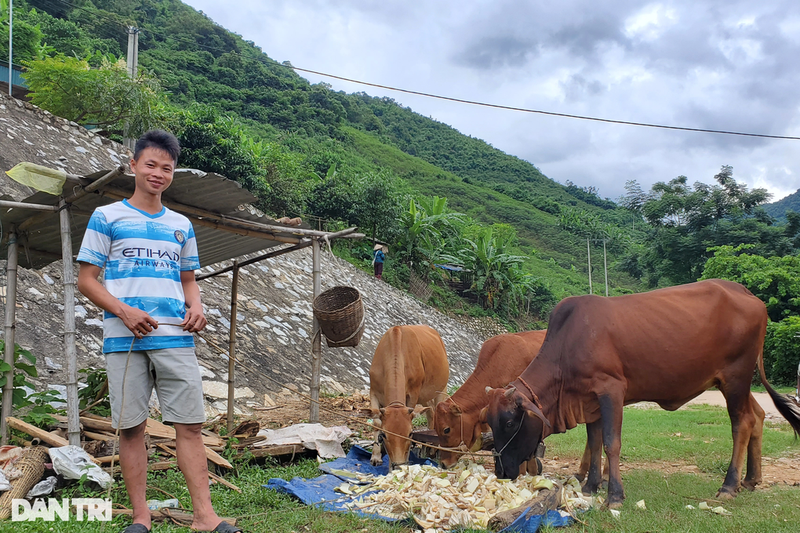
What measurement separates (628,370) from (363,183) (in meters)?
16.9

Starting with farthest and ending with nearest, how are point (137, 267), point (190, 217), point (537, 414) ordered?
1. point (190, 217)
2. point (537, 414)
3. point (137, 267)

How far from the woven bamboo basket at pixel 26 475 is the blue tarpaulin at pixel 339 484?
175 cm

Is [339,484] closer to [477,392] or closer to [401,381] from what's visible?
[401,381]

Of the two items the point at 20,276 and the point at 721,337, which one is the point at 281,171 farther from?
the point at 721,337

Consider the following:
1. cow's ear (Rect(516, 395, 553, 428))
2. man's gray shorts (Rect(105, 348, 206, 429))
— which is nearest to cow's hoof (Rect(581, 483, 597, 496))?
cow's ear (Rect(516, 395, 553, 428))

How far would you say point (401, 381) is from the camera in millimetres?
6621

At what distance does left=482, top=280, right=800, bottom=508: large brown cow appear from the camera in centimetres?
546

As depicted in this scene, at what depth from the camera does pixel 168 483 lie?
495 centimetres

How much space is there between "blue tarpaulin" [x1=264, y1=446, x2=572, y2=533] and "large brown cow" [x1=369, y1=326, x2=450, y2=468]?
0.23 m

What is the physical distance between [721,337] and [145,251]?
17.5ft

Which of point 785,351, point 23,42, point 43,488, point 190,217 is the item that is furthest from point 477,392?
point 23,42

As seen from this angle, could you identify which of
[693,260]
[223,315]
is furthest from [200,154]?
[693,260]

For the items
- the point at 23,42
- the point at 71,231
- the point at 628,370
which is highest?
the point at 23,42

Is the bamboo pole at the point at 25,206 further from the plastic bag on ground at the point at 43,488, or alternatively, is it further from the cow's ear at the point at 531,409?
the cow's ear at the point at 531,409
